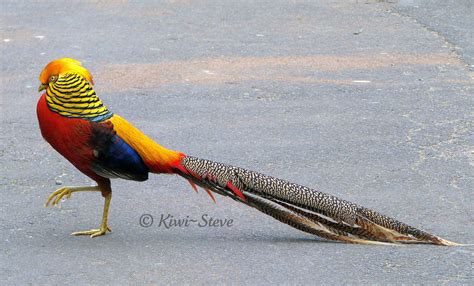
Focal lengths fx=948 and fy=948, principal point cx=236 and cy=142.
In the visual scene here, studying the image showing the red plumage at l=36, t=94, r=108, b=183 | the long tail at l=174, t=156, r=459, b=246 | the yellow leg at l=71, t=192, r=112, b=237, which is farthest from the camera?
the yellow leg at l=71, t=192, r=112, b=237

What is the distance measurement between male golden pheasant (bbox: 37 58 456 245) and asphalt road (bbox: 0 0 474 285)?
0.43 ft

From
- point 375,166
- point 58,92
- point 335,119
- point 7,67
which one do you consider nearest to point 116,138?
point 58,92

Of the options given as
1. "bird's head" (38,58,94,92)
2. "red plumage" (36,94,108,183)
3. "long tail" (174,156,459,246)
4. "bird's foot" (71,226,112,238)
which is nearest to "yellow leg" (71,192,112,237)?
"bird's foot" (71,226,112,238)

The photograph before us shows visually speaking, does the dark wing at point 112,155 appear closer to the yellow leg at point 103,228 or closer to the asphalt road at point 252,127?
the yellow leg at point 103,228

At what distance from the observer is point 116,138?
17.5 feet

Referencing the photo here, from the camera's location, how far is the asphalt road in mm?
5238

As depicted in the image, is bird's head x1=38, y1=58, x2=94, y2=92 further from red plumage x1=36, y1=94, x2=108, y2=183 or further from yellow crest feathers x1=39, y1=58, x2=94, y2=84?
red plumage x1=36, y1=94, x2=108, y2=183

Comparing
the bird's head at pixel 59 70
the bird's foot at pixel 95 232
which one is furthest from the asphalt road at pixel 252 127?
the bird's head at pixel 59 70

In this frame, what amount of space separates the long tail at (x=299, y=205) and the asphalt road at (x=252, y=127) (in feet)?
0.27

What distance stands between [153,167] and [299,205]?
865 millimetres

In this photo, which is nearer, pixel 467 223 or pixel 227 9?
pixel 467 223

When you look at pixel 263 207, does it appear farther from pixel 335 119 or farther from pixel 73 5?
pixel 73 5

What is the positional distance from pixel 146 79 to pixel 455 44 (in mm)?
3179

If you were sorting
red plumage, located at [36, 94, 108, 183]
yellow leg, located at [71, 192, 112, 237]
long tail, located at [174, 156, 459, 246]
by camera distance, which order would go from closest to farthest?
red plumage, located at [36, 94, 108, 183] < long tail, located at [174, 156, 459, 246] < yellow leg, located at [71, 192, 112, 237]
